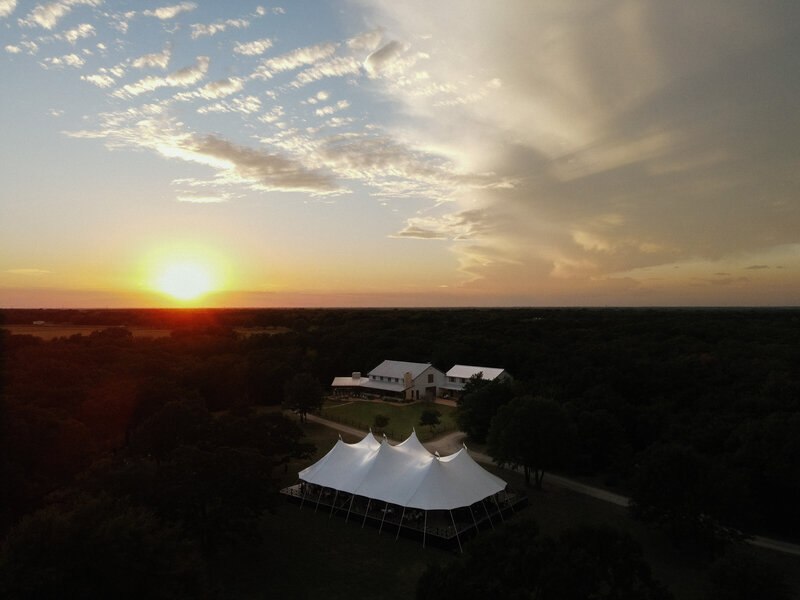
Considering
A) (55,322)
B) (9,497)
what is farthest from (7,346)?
(55,322)

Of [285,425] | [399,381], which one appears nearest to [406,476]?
[285,425]

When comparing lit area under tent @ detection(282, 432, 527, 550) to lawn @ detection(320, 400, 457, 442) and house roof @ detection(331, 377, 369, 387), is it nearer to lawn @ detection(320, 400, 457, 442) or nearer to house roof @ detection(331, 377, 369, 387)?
lawn @ detection(320, 400, 457, 442)

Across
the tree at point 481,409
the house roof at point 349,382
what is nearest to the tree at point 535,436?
the tree at point 481,409

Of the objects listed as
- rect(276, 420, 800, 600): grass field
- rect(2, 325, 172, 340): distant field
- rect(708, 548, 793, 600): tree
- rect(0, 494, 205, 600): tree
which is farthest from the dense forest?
rect(2, 325, 172, 340): distant field

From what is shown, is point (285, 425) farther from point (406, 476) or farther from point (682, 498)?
point (682, 498)

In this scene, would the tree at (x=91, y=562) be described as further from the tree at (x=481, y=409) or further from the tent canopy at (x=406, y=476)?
the tree at (x=481, y=409)
